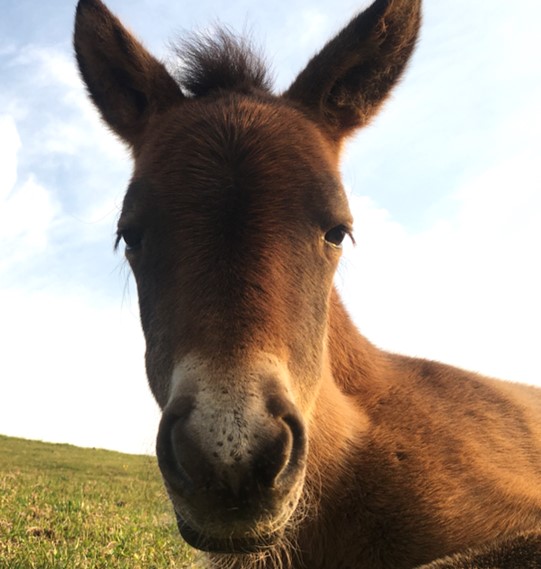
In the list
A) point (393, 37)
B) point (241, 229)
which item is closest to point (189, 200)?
point (241, 229)

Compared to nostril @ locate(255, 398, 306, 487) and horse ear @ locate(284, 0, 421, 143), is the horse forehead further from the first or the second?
nostril @ locate(255, 398, 306, 487)

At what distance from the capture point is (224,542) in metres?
2.88

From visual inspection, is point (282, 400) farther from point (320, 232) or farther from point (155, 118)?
point (155, 118)

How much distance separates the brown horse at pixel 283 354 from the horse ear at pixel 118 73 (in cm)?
1

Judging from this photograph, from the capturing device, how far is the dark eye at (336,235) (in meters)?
3.77

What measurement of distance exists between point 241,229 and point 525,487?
9.02 ft

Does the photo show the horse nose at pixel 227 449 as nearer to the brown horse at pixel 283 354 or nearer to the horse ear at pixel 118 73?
the brown horse at pixel 283 354

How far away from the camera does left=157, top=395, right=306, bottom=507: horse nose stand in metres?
2.52

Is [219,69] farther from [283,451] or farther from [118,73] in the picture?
[283,451]

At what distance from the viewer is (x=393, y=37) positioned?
4488mm

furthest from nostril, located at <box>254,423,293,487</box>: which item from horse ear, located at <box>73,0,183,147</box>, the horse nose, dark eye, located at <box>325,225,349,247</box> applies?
horse ear, located at <box>73,0,183,147</box>

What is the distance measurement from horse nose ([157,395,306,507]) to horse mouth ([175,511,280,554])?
325mm

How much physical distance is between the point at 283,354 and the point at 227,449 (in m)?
0.71

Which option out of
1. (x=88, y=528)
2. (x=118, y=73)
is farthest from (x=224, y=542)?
(x=88, y=528)
